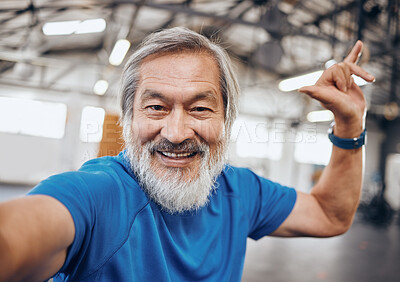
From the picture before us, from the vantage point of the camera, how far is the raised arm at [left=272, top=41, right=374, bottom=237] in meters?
1.06

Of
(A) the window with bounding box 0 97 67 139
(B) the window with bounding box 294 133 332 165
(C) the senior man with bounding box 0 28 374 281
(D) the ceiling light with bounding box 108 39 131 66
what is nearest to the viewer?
(C) the senior man with bounding box 0 28 374 281

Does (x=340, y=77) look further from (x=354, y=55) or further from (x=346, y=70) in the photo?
(x=354, y=55)

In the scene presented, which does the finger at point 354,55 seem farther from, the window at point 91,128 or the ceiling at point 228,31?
the ceiling at point 228,31

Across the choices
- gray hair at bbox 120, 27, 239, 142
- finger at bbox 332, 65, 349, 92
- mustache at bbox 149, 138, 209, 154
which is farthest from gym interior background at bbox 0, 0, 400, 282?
finger at bbox 332, 65, 349, 92

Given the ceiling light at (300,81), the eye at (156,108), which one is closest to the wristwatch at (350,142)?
the eye at (156,108)

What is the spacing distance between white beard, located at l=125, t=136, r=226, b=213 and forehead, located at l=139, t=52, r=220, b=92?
199 millimetres

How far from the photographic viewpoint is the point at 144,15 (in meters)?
8.82

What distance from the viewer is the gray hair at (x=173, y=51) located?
37.1 inches

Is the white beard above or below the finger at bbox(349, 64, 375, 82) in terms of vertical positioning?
below

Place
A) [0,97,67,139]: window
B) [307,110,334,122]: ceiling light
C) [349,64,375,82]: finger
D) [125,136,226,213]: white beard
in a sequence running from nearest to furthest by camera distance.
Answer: [125,136,226,213]: white beard < [349,64,375,82]: finger < [307,110,334,122]: ceiling light < [0,97,67,139]: window

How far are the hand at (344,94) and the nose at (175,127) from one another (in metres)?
0.41

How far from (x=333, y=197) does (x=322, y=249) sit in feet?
17.4

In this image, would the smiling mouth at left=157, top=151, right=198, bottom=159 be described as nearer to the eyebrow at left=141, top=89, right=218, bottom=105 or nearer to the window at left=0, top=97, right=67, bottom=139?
the eyebrow at left=141, top=89, right=218, bottom=105

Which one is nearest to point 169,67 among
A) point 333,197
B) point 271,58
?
point 333,197
